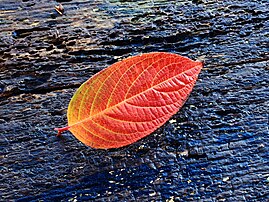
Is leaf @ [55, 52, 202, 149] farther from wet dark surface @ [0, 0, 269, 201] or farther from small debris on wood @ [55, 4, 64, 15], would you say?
small debris on wood @ [55, 4, 64, 15]

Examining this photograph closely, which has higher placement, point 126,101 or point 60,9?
point 60,9

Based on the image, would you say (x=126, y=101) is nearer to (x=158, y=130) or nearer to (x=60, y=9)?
(x=158, y=130)

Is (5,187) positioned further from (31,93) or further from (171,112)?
(171,112)

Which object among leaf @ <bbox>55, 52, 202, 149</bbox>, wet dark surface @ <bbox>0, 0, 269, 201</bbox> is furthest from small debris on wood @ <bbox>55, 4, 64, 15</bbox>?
leaf @ <bbox>55, 52, 202, 149</bbox>

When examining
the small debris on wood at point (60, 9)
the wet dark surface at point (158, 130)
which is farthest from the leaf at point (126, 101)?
the small debris on wood at point (60, 9)

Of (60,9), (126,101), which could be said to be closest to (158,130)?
(126,101)

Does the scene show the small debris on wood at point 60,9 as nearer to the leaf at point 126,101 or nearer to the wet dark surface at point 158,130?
the wet dark surface at point 158,130
